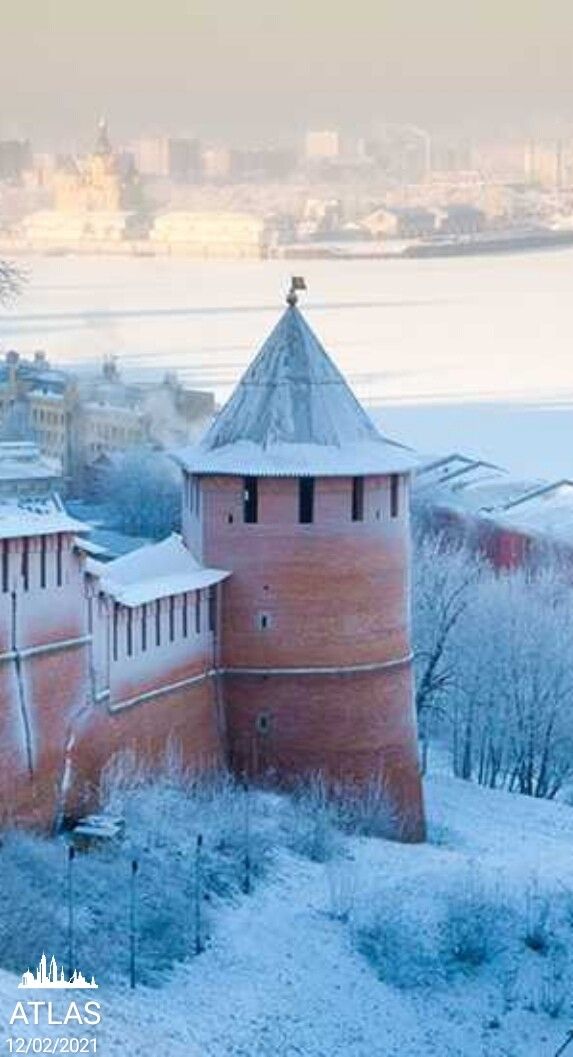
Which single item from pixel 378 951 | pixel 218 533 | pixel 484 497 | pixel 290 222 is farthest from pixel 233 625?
pixel 290 222

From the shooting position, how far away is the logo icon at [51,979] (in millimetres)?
8367

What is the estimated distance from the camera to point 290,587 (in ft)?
37.4

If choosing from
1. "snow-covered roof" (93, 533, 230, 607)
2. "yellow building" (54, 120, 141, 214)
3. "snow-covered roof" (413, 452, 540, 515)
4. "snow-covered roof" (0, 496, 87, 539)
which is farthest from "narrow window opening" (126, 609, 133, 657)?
"yellow building" (54, 120, 141, 214)

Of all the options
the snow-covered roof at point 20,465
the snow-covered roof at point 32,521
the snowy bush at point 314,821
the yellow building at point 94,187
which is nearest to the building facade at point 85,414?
the snow-covered roof at point 20,465

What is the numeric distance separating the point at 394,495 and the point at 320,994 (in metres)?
2.88

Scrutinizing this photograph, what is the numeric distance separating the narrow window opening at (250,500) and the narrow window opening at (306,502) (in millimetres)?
176

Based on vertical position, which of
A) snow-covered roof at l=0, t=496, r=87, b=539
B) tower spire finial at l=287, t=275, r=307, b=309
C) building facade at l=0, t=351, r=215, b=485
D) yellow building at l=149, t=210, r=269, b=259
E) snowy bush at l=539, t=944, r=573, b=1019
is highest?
tower spire finial at l=287, t=275, r=307, b=309

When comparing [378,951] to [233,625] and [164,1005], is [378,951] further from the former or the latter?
[233,625]

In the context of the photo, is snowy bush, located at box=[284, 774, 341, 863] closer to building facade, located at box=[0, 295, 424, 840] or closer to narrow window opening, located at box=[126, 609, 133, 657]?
building facade, located at box=[0, 295, 424, 840]

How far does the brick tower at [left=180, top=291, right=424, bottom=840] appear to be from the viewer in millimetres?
11375

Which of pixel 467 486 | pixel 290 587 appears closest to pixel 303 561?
pixel 290 587

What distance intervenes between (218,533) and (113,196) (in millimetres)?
83058

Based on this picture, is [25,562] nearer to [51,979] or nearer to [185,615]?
[185,615]

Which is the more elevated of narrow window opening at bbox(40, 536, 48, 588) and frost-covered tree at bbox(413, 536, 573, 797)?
narrow window opening at bbox(40, 536, 48, 588)
